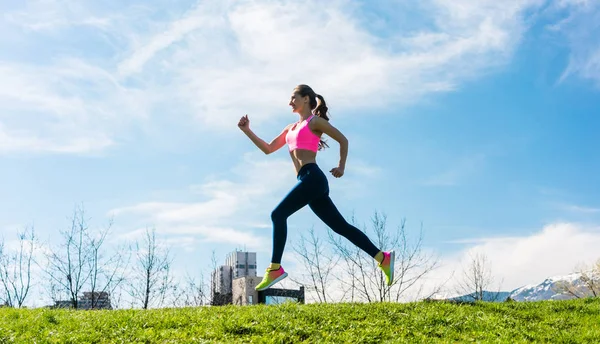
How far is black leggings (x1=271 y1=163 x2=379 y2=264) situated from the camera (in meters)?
8.25

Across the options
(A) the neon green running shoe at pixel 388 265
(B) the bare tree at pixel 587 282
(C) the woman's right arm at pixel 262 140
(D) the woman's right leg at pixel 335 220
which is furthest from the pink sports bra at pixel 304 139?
(B) the bare tree at pixel 587 282

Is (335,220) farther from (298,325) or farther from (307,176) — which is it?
(298,325)

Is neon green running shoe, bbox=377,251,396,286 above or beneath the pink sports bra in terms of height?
beneath

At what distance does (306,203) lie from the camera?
837 centimetres

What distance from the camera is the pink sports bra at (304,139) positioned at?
8586mm

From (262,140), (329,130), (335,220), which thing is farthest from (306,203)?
(262,140)

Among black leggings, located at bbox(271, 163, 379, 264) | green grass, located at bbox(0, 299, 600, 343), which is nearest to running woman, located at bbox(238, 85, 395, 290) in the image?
black leggings, located at bbox(271, 163, 379, 264)

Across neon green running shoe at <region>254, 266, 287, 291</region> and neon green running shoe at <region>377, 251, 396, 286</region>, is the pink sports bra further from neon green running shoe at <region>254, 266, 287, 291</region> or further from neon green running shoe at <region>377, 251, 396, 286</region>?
neon green running shoe at <region>377, 251, 396, 286</region>

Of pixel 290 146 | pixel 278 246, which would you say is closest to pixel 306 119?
pixel 290 146

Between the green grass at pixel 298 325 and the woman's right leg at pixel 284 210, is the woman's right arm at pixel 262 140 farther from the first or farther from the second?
the green grass at pixel 298 325

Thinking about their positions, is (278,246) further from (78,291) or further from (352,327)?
(78,291)

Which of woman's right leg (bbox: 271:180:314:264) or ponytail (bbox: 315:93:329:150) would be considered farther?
ponytail (bbox: 315:93:329:150)

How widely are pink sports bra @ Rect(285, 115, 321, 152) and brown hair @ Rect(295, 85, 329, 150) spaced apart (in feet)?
1.10

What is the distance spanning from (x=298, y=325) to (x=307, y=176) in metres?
2.02
